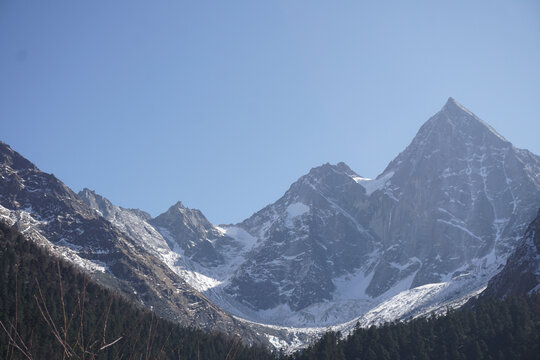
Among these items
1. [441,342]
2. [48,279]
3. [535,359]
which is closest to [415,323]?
[441,342]

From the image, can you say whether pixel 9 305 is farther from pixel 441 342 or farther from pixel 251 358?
pixel 441 342

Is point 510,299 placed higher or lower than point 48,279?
higher

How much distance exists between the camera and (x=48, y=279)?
190625 mm

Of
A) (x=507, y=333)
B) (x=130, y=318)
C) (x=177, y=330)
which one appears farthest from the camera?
(x=177, y=330)

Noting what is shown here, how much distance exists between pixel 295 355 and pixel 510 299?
64603 mm

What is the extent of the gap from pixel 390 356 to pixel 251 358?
48.2 metres

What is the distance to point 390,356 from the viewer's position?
129 metres

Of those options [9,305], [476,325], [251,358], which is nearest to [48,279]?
[9,305]

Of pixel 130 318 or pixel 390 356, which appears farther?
pixel 130 318

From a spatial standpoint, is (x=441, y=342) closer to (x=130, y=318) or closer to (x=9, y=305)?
(x=130, y=318)

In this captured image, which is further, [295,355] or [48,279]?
[48,279]

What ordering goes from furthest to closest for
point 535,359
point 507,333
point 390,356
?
point 390,356 < point 507,333 < point 535,359

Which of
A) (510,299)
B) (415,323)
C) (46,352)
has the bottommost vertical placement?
(46,352)

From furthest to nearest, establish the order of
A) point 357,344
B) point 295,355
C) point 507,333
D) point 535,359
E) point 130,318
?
point 130,318
point 295,355
point 357,344
point 507,333
point 535,359
